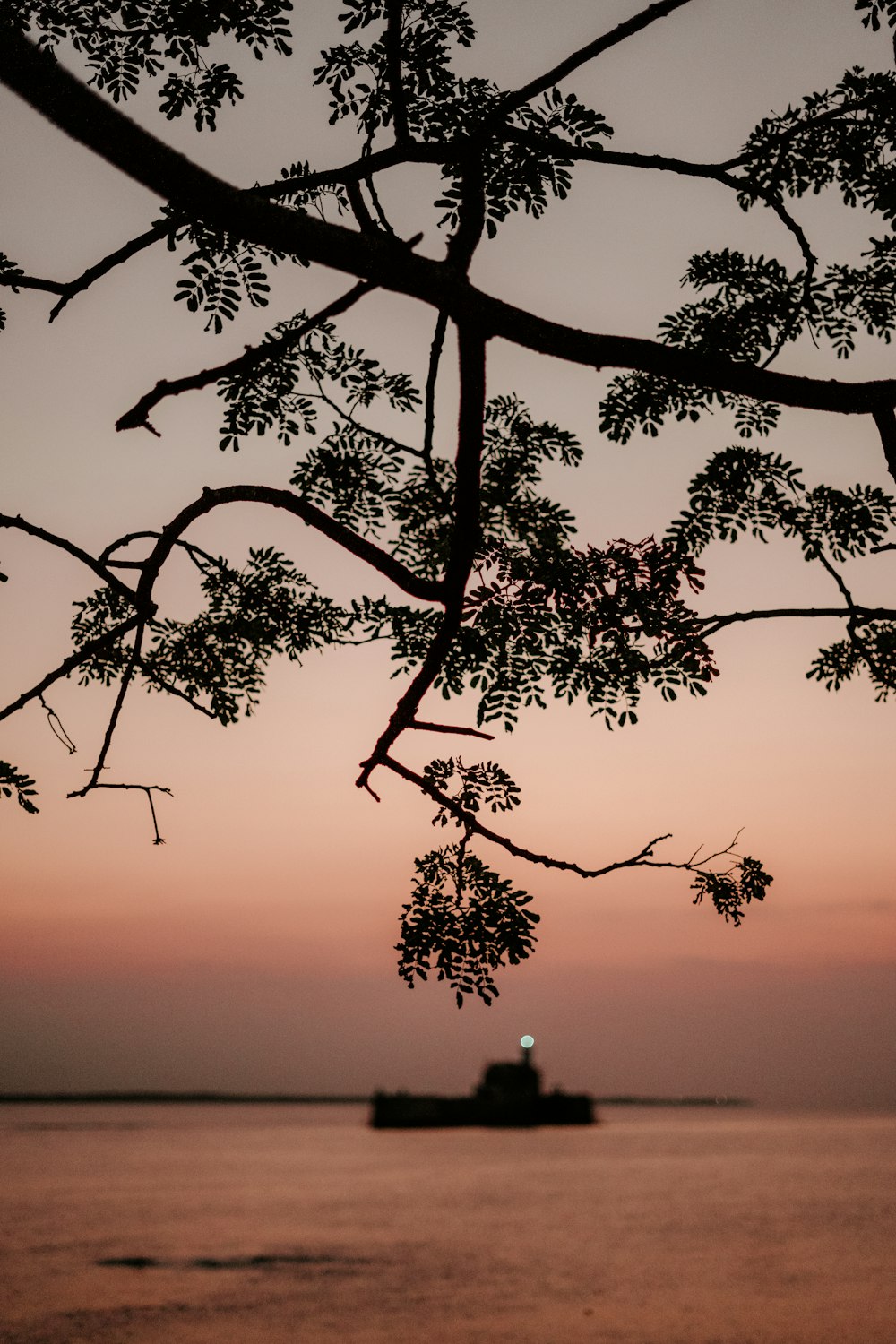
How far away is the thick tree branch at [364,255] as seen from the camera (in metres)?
3.53

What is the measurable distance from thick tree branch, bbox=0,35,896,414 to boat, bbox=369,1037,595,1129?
13699cm

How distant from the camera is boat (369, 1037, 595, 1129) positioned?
139m

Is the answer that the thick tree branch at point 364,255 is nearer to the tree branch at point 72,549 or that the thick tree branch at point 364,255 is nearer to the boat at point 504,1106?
the tree branch at point 72,549

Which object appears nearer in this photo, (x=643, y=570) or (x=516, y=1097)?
(x=643, y=570)

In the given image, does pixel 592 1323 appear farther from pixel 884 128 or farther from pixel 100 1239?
pixel 884 128

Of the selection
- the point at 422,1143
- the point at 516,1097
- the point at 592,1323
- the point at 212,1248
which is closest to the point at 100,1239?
the point at 212,1248

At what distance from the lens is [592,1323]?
43.3 m

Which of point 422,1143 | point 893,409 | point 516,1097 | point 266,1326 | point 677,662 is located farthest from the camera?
point 422,1143

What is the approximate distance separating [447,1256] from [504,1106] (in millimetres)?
95456

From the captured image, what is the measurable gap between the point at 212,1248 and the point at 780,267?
6475 cm

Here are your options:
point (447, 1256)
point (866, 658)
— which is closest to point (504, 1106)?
point (447, 1256)

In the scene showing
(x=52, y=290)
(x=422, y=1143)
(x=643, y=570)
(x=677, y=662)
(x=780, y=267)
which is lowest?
(x=422, y=1143)

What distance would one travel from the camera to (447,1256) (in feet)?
197

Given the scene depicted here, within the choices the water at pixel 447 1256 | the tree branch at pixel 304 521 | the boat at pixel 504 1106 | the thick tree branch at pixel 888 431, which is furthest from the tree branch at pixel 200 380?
the boat at pixel 504 1106
